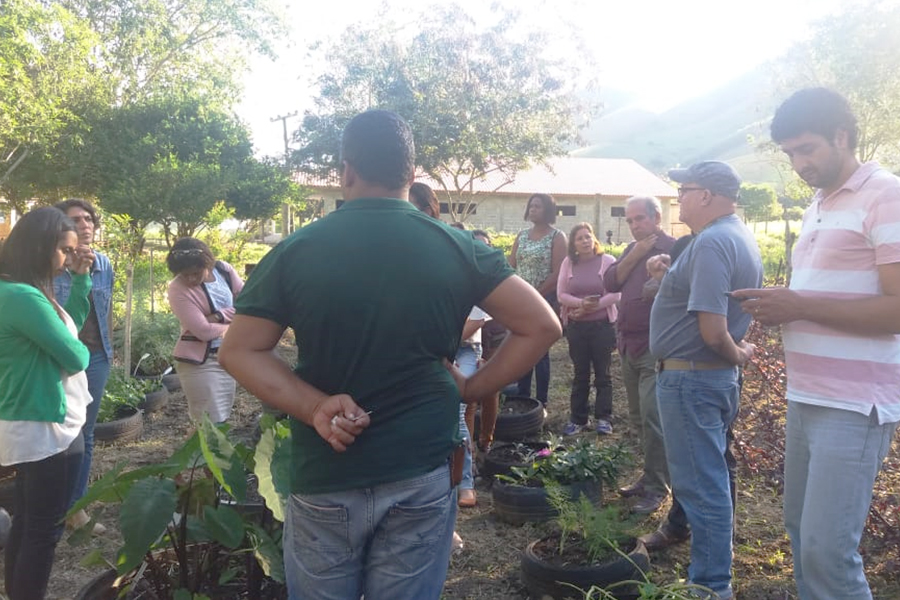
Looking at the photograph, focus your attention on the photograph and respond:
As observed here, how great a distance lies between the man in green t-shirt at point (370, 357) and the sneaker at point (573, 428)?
4.18m

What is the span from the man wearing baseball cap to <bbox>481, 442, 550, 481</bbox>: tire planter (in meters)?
1.58

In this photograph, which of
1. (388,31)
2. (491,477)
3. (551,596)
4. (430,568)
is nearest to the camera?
(430,568)

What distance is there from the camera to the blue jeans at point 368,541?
1799 millimetres

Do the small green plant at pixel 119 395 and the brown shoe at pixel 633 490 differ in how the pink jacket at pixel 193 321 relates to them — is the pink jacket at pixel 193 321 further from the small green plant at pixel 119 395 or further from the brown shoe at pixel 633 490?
the brown shoe at pixel 633 490

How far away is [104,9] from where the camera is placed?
22594mm

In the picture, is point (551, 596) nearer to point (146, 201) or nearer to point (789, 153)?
point (789, 153)

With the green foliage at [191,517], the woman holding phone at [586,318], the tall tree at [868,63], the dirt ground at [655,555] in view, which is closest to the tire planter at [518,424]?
the woman holding phone at [586,318]

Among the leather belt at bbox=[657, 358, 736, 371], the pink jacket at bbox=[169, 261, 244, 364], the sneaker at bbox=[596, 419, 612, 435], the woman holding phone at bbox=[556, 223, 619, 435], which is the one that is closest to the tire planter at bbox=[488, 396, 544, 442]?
the woman holding phone at bbox=[556, 223, 619, 435]

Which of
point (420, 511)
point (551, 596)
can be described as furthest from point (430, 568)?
point (551, 596)

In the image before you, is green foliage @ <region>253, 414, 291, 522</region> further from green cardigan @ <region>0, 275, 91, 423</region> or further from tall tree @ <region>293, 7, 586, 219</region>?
tall tree @ <region>293, 7, 586, 219</region>

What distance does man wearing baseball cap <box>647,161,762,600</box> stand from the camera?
295 cm

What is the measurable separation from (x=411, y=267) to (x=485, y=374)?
416 mm

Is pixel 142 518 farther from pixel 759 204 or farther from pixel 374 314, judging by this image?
pixel 759 204

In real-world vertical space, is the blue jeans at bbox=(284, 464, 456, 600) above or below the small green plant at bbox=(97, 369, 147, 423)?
above
